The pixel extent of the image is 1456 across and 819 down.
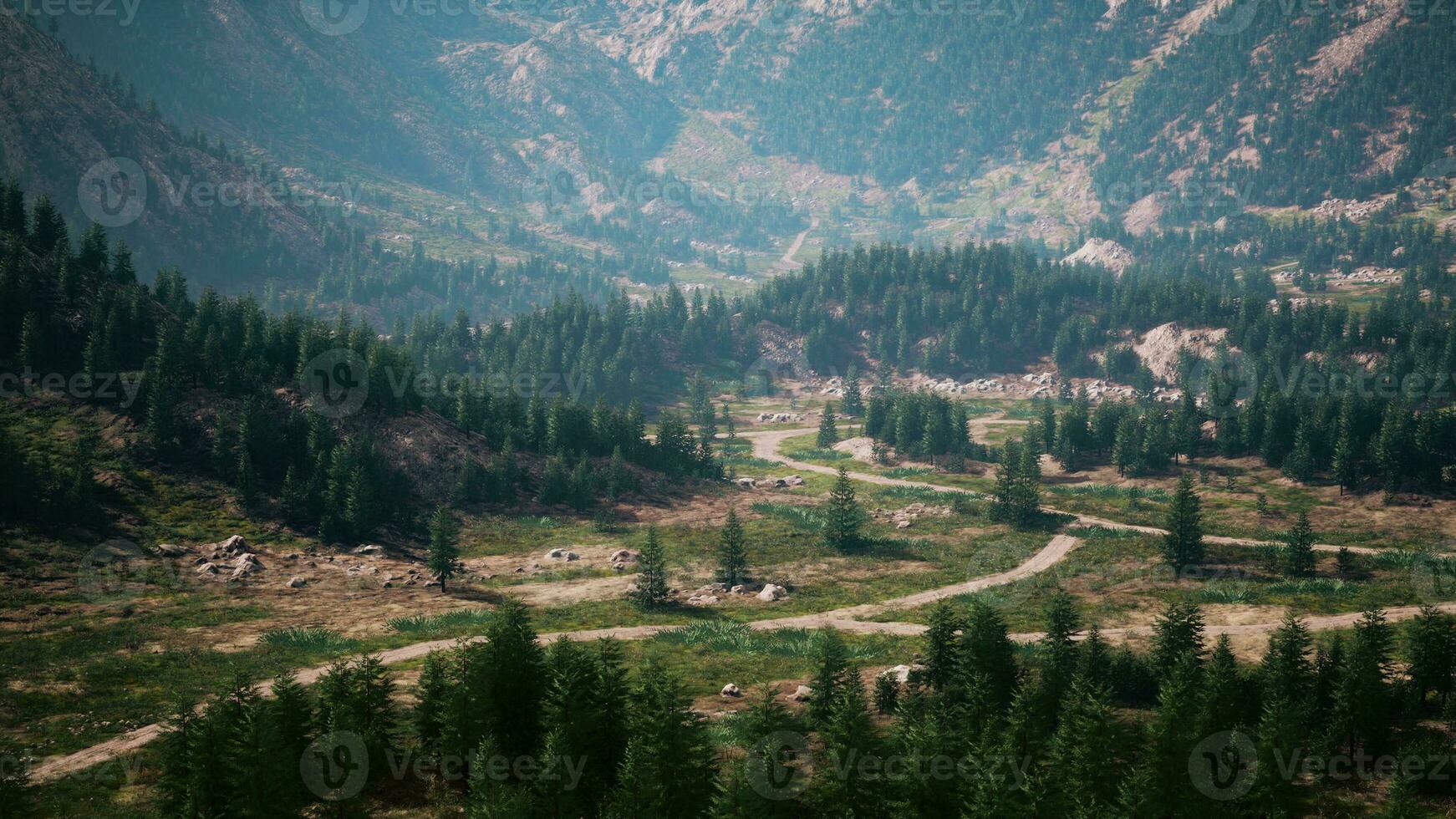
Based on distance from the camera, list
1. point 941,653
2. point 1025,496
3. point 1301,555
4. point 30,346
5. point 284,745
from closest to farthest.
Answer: point 284,745
point 941,653
point 1301,555
point 30,346
point 1025,496

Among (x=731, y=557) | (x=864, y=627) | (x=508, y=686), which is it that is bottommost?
(x=864, y=627)

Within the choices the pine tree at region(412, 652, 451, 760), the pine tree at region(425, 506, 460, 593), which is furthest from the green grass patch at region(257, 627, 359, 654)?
the pine tree at region(412, 652, 451, 760)

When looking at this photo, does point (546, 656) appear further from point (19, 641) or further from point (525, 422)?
point (525, 422)

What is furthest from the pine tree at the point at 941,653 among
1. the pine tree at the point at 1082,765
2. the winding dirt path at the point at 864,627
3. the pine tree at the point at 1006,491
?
Result: the pine tree at the point at 1006,491

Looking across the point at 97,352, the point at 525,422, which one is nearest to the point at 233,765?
the point at 97,352

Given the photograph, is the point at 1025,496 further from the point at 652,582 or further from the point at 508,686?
the point at 508,686

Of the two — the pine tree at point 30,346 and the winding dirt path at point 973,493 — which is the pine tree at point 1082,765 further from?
the pine tree at point 30,346

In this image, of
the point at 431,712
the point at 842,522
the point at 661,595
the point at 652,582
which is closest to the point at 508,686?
the point at 431,712
